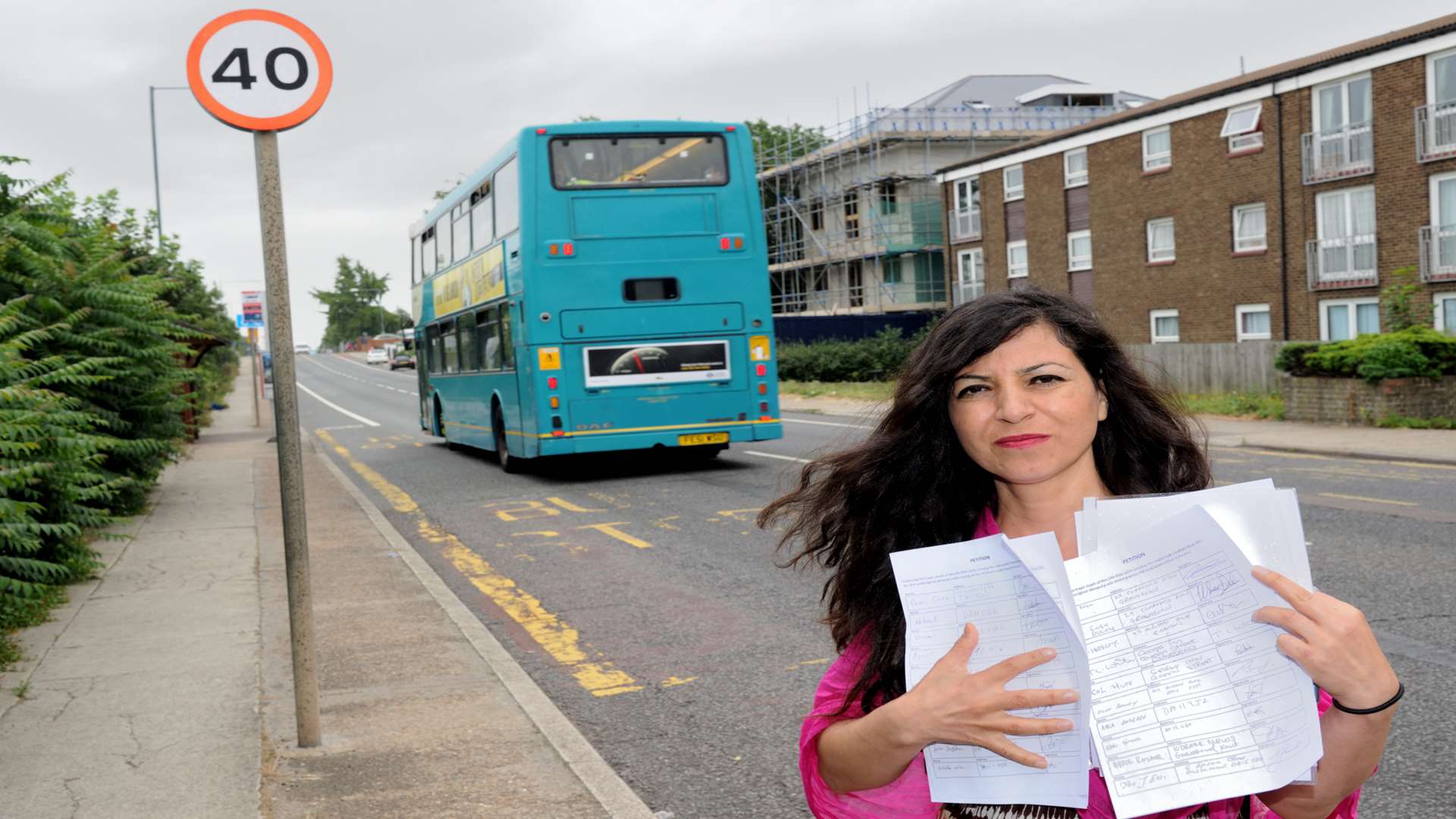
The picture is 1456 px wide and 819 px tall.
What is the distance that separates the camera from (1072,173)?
3900cm

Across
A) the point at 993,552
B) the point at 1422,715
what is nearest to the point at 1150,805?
the point at 993,552

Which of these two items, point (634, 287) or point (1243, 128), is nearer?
point (634, 287)

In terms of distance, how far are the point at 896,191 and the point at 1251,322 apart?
68.3ft

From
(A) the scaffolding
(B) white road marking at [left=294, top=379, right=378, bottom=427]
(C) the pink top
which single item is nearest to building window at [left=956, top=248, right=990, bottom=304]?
(A) the scaffolding

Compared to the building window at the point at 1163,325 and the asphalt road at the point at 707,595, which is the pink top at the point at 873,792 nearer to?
the asphalt road at the point at 707,595

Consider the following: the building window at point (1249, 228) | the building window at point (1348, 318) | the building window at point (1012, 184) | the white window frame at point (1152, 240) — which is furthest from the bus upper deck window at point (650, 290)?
the building window at point (1012, 184)

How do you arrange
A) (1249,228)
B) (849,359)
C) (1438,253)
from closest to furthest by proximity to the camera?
(1438,253)
(1249,228)
(849,359)

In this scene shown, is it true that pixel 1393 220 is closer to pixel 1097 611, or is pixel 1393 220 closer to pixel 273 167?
pixel 273 167

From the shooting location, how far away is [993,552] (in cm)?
174

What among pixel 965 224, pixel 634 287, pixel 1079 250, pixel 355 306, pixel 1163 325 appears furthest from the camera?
pixel 355 306

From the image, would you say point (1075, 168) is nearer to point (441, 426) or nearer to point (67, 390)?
point (441, 426)

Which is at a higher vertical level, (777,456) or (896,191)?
(896,191)

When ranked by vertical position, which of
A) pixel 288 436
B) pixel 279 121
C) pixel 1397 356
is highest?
pixel 279 121

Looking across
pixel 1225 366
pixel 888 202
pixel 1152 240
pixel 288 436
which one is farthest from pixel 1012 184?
pixel 288 436
